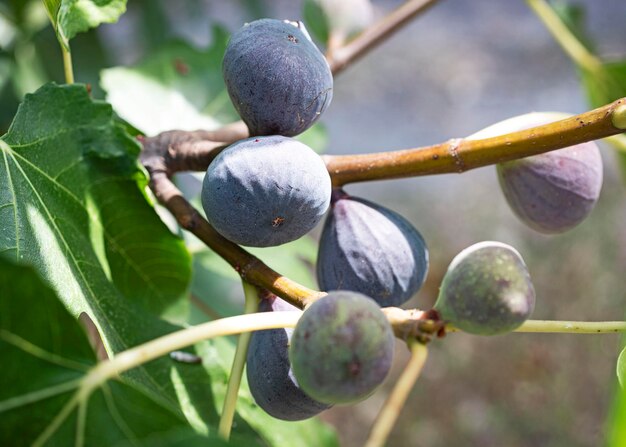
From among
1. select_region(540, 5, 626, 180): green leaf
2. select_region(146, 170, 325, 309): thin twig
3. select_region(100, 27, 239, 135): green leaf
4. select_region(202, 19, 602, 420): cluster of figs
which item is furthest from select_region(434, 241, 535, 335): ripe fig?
select_region(100, 27, 239, 135): green leaf

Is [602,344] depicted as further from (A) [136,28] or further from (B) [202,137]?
(B) [202,137]

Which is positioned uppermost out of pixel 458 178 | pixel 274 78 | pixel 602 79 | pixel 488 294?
pixel 274 78

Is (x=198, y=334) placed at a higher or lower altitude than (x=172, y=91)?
higher

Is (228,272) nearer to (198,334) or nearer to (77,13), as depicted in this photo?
Result: (77,13)

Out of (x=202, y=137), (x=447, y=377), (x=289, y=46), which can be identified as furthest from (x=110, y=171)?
(x=447, y=377)

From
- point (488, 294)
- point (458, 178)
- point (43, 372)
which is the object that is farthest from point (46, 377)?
point (458, 178)

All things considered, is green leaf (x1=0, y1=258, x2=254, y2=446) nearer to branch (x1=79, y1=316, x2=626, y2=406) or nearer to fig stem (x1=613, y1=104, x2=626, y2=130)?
branch (x1=79, y1=316, x2=626, y2=406)

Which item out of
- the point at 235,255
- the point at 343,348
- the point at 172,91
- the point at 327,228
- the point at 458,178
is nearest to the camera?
the point at 343,348
